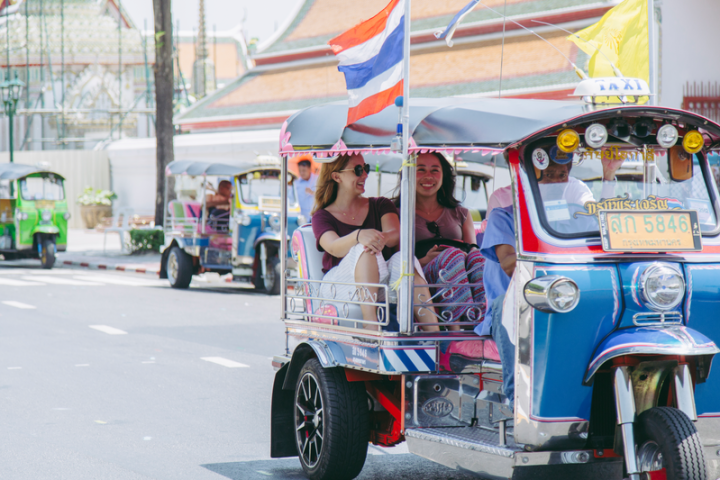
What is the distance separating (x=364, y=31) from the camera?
17.6ft

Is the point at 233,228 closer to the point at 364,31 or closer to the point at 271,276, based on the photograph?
the point at 271,276

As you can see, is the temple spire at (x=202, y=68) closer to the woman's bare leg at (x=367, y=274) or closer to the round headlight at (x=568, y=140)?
the woman's bare leg at (x=367, y=274)

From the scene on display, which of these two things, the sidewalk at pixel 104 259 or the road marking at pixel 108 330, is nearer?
the road marking at pixel 108 330

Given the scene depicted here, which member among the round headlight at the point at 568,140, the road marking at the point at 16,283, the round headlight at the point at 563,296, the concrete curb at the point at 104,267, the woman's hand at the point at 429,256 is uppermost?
the round headlight at the point at 568,140

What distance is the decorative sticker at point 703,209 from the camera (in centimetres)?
459

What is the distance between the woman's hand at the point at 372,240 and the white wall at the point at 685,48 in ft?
53.8

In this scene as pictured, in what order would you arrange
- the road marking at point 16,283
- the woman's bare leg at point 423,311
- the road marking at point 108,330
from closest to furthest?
the woman's bare leg at point 423,311
the road marking at point 108,330
the road marking at point 16,283

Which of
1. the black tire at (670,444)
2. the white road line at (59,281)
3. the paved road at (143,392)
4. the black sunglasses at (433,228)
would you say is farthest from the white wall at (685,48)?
the black tire at (670,444)

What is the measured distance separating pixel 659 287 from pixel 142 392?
5228 millimetres

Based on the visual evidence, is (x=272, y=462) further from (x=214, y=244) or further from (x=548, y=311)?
(x=214, y=244)

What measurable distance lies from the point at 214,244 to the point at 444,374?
41.2 ft

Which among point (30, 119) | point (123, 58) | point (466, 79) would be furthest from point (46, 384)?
point (123, 58)

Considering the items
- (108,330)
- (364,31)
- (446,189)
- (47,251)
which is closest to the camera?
(364,31)

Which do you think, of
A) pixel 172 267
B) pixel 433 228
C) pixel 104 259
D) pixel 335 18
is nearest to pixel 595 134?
pixel 433 228
